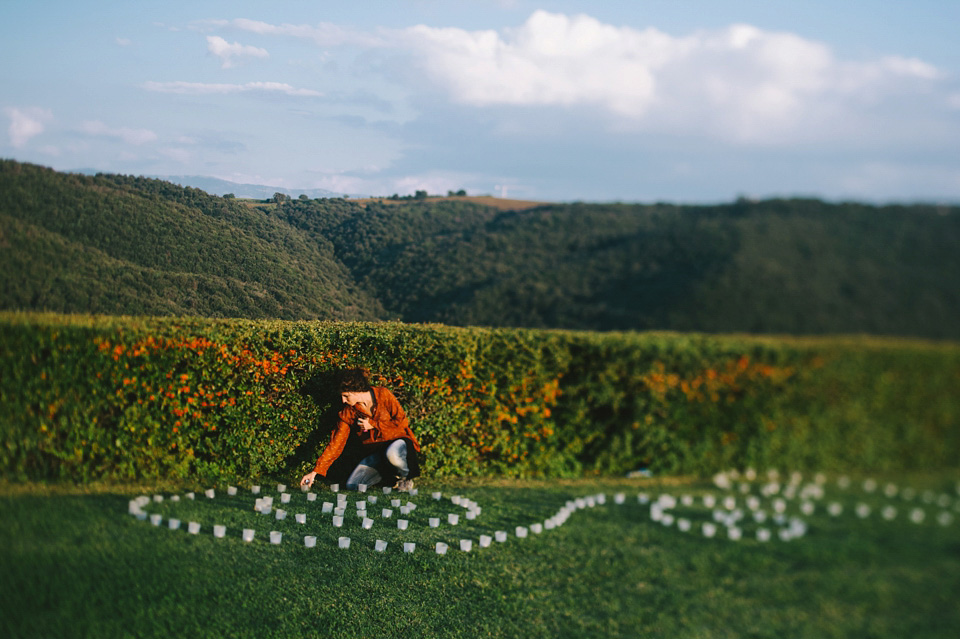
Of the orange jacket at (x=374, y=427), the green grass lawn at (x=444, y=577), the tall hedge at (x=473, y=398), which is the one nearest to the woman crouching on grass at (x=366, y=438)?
the orange jacket at (x=374, y=427)

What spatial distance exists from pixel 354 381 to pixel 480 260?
1.62m

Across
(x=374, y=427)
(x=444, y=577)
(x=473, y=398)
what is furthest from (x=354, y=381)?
(x=444, y=577)

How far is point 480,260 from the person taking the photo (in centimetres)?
515

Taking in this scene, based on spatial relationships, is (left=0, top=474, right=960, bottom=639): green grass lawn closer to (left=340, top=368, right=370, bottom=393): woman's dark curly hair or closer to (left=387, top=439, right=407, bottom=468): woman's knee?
(left=387, top=439, right=407, bottom=468): woman's knee

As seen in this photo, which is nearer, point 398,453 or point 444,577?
point 444,577

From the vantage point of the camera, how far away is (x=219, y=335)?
436 cm

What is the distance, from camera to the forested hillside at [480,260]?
2848mm

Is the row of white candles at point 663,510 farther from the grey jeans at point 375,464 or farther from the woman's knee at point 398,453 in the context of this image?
the woman's knee at point 398,453

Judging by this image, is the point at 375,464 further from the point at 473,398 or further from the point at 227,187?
the point at 227,187

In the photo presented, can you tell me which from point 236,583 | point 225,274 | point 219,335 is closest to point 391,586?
point 236,583

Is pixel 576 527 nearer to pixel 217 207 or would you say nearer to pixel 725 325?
pixel 725 325

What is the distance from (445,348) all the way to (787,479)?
113 inches

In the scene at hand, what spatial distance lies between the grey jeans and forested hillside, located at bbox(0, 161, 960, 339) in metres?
1.31

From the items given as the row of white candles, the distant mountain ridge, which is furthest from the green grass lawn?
the distant mountain ridge
